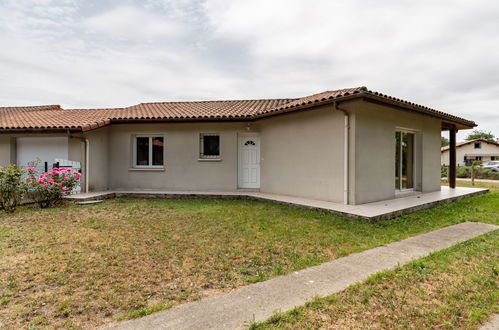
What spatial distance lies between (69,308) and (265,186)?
29.0 ft

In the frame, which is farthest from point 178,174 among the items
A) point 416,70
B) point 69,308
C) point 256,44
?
point 416,70

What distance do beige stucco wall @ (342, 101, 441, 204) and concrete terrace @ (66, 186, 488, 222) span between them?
45 centimetres

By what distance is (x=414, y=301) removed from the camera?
2.93 m

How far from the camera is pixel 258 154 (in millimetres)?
11773

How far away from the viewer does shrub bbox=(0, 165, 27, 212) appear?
817 centimetres

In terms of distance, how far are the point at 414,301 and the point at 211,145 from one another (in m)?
10.0

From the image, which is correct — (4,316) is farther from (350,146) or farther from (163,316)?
(350,146)

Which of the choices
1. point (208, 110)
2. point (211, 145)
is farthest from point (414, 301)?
point (208, 110)

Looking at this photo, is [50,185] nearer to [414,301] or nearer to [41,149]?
[41,149]

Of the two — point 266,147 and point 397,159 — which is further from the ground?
point 266,147

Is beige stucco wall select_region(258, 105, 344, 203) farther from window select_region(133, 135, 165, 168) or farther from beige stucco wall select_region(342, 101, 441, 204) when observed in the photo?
window select_region(133, 135, 165, 168)

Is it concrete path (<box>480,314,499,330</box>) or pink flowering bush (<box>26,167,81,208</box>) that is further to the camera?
pink flowering bush (<box>26,167,81,208</box>)

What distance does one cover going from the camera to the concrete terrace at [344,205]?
707 cm

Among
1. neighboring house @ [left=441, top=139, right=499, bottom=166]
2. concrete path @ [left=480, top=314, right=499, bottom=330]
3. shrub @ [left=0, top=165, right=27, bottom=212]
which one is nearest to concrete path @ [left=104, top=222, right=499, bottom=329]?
concrete path @ [left=480, top=314, right=499, bottom=330]
